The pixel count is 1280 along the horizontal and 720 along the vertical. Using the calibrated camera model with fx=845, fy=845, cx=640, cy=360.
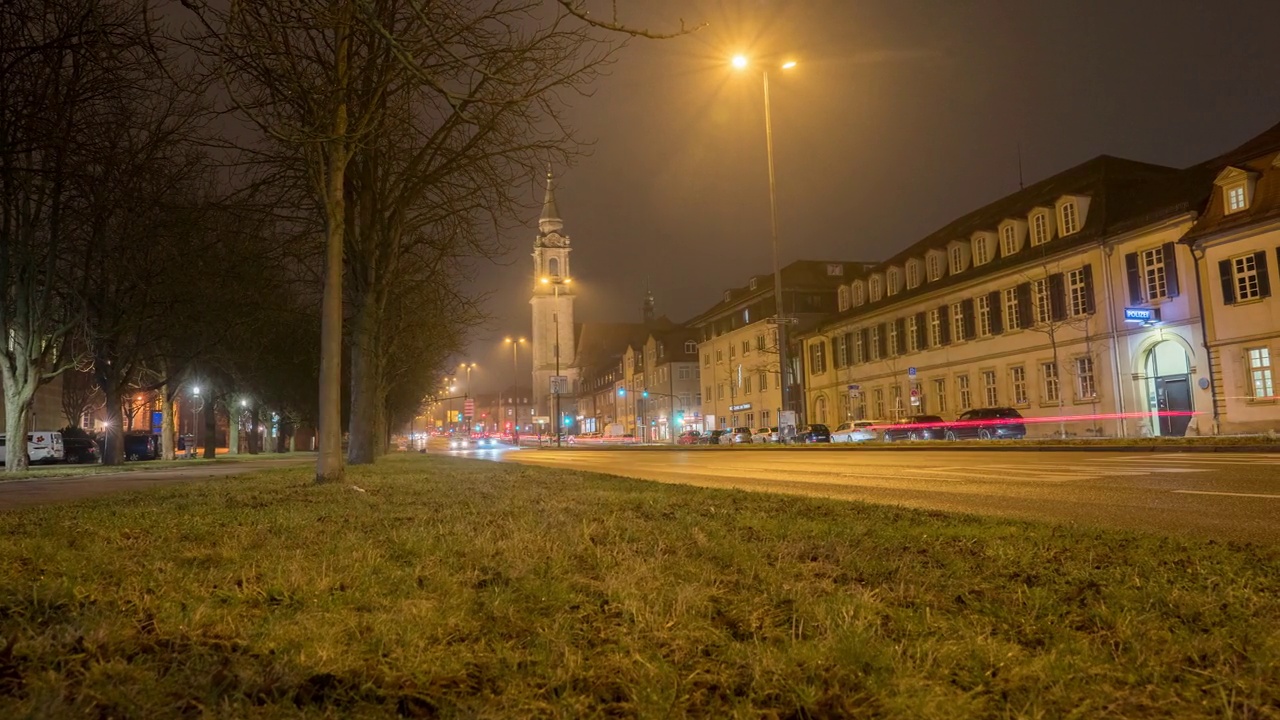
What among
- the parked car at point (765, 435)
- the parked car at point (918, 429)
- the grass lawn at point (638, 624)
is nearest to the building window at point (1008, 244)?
the parked car at point (918, 429)

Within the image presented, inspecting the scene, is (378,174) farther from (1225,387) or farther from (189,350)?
(1225,387)

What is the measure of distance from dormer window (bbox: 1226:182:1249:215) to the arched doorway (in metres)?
5.96

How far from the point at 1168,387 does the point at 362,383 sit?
32237mm

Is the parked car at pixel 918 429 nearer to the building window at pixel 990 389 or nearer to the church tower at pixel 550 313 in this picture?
the building window at pixel 990 389

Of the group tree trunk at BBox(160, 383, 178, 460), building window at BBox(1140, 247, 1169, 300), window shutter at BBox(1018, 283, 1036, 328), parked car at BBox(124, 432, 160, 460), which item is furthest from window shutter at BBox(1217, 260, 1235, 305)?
parked car at BBox(124, 432, 160, 460)

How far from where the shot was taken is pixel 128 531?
636cm

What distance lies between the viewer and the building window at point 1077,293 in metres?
37.8

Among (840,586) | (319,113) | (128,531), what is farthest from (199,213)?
(840,586)

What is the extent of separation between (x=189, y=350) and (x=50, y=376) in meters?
8.62

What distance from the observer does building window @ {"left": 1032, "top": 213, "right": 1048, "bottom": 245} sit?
133ft

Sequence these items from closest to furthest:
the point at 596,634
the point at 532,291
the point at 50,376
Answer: the point at 596,634 < the point at 50,376 < the point at 532,291

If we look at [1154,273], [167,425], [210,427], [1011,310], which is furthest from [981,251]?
[210,427]

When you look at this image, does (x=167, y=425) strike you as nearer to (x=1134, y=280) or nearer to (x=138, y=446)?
(x=138, y=446)

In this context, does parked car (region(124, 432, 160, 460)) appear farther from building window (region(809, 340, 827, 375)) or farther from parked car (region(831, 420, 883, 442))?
building window (region(809, 340, 827, 375))
